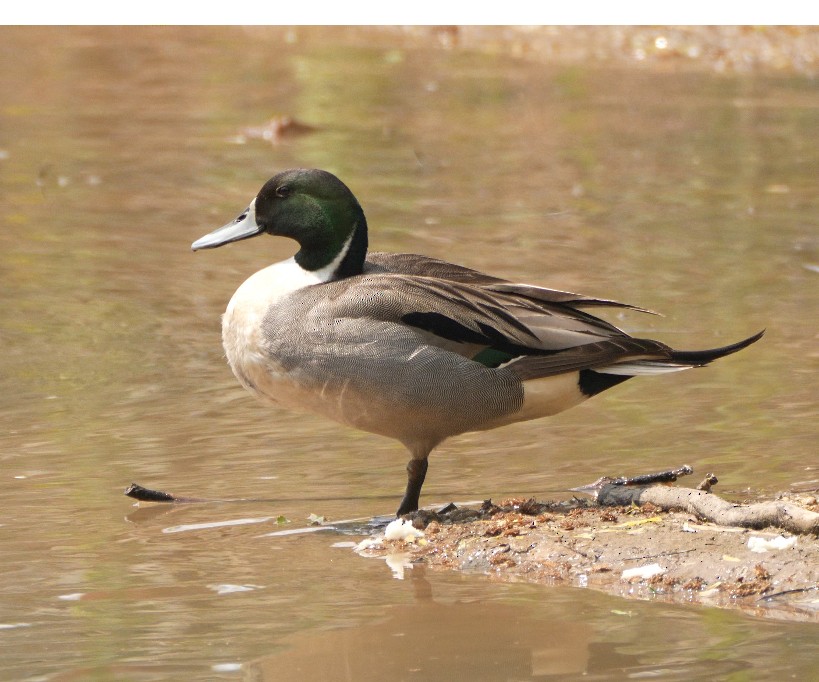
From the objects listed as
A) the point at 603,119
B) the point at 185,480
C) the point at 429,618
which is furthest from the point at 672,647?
the point at 603,119

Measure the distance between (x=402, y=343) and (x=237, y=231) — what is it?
2.96ft

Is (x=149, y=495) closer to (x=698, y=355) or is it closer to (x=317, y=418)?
(x=317, y=418)

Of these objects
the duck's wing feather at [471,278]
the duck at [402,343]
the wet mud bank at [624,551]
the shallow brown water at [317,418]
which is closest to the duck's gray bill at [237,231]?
the duck at [402,343]

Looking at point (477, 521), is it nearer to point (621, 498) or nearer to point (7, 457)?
point (621, 498)

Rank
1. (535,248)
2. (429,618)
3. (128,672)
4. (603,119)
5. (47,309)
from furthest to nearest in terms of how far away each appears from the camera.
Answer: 1. (603,119)
2. (535,248)
3. (47,309)
4. (429,618)
5. (128,672)

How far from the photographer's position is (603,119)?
48.5ft

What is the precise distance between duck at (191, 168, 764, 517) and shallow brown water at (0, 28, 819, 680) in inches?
17.3

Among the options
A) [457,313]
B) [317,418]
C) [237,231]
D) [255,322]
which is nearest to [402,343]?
[457,313]

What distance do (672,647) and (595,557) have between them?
2.38 ft

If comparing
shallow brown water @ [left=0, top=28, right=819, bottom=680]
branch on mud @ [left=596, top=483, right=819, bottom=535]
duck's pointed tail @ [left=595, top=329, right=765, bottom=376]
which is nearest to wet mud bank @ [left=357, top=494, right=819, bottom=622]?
branch on mud @ [left=596, top=483, right=819, bottom=535]

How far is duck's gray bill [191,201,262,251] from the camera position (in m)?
5.68

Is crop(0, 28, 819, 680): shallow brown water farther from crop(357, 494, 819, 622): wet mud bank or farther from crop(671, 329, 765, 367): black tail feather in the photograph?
crop(671, 329, 765, 367): black tail feather

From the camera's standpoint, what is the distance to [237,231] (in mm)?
5707

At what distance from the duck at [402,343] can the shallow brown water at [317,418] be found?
0.44 meters
